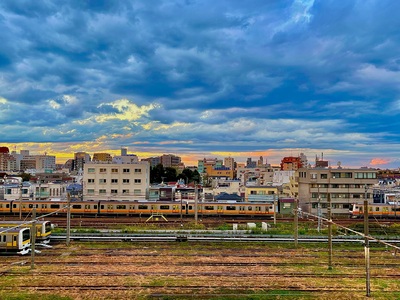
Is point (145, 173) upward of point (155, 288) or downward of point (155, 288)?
upward

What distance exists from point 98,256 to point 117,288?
18.1ft

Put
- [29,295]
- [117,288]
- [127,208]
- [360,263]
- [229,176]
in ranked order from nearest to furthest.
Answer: [29,295]
[117,288]
[360,263]
[127,208]
[229,176]

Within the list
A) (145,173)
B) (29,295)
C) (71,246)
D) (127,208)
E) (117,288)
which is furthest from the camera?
(145,173)

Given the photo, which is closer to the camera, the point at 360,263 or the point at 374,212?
the point at 360,263

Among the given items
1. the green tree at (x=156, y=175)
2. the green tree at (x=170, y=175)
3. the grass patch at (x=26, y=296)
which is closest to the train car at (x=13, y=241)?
the grass patch at (x=26, y=296)

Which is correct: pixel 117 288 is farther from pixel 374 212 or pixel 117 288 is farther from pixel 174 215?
pixel 374 212

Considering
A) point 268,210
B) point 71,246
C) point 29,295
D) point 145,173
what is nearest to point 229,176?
point 145,173

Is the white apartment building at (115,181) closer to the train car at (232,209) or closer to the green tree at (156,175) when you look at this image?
the train car at (232,209)

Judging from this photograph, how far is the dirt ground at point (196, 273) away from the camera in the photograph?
41.7 ft

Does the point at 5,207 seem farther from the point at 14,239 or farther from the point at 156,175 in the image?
the point at 156,175

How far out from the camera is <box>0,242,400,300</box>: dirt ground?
1270 cm

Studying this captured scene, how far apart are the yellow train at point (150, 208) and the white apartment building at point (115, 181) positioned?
8565 mm

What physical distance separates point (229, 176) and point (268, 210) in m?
86.6

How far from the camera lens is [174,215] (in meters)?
35.8
